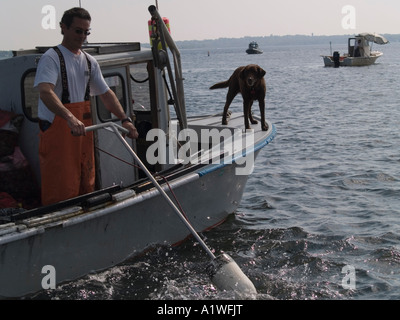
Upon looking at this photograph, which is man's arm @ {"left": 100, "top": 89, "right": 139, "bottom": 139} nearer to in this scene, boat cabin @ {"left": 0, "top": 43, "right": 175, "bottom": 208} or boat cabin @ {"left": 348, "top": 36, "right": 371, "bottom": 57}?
boat cabin @ {"left": 0, "top": 43, "right": 175, "bottom": 208}

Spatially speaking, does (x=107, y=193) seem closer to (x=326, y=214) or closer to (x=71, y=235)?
(x=71, y=235)

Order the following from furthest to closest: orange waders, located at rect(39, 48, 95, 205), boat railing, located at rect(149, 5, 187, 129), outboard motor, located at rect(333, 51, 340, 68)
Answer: outboard motor, located at rect(333, 51, 340, 68) < boat railing, located at rect(149, 5, 187, 129) < orange waders, located at rect(39, 48, 95, 205)

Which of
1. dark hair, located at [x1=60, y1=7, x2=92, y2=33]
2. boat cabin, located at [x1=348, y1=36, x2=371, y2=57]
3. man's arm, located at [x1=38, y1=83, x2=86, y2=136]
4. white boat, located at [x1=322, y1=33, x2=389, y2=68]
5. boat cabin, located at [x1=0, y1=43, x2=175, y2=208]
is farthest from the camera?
white boat, located at [x1=322, y1=33, x2=389, y2=68]

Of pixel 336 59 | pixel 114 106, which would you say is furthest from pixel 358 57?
pixel 114 106

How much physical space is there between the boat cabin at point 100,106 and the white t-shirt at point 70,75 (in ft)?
1.71

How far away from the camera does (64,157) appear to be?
18.8 ft

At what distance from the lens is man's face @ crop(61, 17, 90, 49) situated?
543 cm

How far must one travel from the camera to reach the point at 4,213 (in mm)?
5609

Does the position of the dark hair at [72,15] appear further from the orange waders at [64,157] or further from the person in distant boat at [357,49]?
the person in distant boat at [357,49]

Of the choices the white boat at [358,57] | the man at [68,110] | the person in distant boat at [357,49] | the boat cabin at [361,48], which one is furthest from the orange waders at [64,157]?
the person in distant boat at [357,49]

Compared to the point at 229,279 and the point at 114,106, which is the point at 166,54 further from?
the point at 229,279

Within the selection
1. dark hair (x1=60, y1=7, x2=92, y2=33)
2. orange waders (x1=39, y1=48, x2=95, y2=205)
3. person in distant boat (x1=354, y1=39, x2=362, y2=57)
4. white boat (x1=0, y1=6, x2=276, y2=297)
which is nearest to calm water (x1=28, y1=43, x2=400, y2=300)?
white boat (x1=0, y1=6, x2=276, y2=297)

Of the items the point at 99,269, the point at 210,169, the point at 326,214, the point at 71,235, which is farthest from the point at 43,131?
the point at 326,214

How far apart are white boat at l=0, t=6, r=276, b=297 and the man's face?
71 cm
